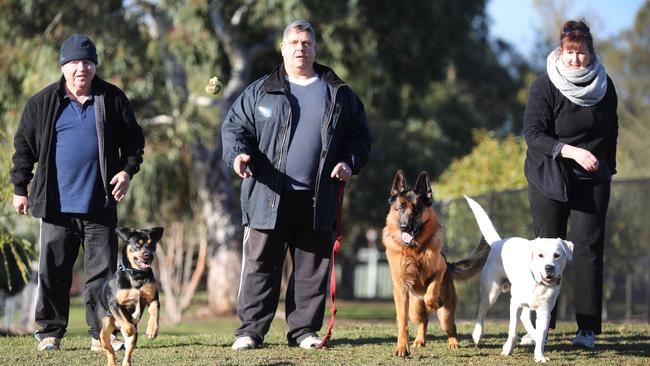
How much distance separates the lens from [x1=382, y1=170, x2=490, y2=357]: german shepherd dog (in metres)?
6.86

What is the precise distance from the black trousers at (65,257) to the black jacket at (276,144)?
987 millimetres

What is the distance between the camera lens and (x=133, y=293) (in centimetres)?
575

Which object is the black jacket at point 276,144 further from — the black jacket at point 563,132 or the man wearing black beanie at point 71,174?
the black jacket at point 563,132

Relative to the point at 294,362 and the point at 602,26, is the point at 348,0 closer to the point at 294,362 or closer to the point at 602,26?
the point at 294,362

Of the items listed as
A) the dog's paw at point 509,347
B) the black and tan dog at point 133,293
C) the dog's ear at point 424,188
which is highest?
the dog's ear at point 424,188

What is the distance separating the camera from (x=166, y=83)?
811 inches

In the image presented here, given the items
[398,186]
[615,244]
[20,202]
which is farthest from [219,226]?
[398,186]

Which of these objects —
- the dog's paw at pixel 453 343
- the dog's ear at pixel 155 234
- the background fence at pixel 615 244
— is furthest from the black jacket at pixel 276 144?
the background fence at pixel 615 244

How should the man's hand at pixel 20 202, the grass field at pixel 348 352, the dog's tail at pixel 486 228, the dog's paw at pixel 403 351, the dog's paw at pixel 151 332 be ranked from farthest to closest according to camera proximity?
the dog's tail at pixel 486 228
the man's hand at pixel 20 202
the dog's paw at pixel 403 351
the grass field at pixel 348 352
the dog's paw at pixel 151 332

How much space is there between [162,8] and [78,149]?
13350 mm

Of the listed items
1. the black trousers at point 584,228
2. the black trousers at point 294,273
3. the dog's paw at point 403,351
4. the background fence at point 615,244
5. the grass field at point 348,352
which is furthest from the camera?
the background fence at point 615,244

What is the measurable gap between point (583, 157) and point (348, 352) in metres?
2.12

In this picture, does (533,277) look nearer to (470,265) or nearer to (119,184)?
(470,265)

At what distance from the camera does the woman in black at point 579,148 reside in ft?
23.0
